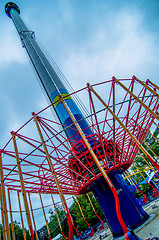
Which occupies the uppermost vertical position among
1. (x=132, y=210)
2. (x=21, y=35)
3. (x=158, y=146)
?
(x=21, y=35)

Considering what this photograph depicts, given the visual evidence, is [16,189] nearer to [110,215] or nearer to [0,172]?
[0,172]

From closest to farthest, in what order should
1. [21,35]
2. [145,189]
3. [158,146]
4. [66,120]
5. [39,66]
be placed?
[66,120]
[39,66]
[21,35]
[158,146]
[145,189]

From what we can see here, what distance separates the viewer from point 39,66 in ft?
56.6

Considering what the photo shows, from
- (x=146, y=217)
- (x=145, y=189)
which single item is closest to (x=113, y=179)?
(x=146, y=217)

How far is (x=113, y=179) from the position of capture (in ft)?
32.3

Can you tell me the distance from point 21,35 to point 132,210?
2810 cm

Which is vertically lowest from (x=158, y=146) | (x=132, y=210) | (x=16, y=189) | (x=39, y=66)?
(x=132, y=210)

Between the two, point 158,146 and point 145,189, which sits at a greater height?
point 158,146

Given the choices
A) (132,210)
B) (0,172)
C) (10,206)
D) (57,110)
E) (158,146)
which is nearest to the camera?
(0,172)

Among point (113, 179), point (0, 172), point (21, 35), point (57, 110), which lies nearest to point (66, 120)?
point (57, 110)

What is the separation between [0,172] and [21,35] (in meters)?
24.7

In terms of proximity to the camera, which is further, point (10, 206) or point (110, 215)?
point (110, 215)

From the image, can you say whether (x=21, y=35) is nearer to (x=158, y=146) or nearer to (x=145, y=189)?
(x=158, y=146)

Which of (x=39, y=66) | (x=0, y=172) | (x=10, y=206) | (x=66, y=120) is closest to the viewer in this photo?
(x=0, y=172)
